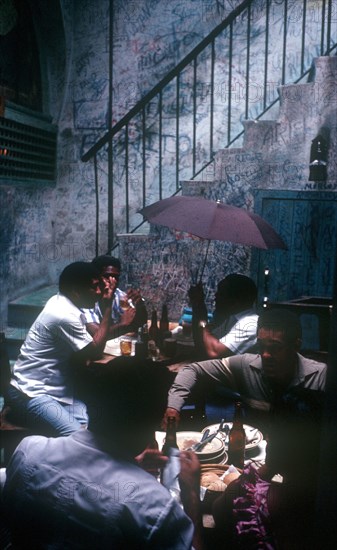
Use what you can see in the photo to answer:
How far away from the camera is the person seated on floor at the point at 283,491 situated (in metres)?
1.57

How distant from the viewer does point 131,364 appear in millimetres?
2021

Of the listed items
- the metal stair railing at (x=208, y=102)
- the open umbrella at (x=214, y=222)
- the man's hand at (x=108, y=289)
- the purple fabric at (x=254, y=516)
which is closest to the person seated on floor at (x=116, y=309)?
the man's hand at (x=108, y=289)

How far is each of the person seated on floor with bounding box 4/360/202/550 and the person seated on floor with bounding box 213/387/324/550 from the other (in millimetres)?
167

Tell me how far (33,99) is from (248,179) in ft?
13.0

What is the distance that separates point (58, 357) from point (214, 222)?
1.56m

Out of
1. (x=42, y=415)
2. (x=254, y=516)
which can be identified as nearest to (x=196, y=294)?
(x=42, y=415)

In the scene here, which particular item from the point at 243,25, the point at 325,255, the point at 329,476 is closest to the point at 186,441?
the point at 329,476

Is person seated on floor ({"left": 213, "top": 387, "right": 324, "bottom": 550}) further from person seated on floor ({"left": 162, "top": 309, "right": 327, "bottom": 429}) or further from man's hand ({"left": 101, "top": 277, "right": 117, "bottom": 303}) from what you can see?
man's hand ({"left": 101, "top": 277, "right": 117, "bottom": 303})

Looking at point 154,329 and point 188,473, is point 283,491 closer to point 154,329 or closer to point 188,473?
point 188,473

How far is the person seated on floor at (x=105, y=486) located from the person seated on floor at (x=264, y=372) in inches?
40.7

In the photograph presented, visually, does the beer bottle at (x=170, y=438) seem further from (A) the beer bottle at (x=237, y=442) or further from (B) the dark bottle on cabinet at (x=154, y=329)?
(B) the dark bottle on cabinet at (x=154, y=329)

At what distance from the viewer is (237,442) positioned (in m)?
2.65

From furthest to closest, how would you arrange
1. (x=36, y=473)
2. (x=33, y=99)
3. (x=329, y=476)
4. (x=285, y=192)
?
(x=33, y=99) → (x=285, y=192) → (x=36, y=473) → (x=329, y=476)

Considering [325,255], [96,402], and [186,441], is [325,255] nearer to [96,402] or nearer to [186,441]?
[186,441]
